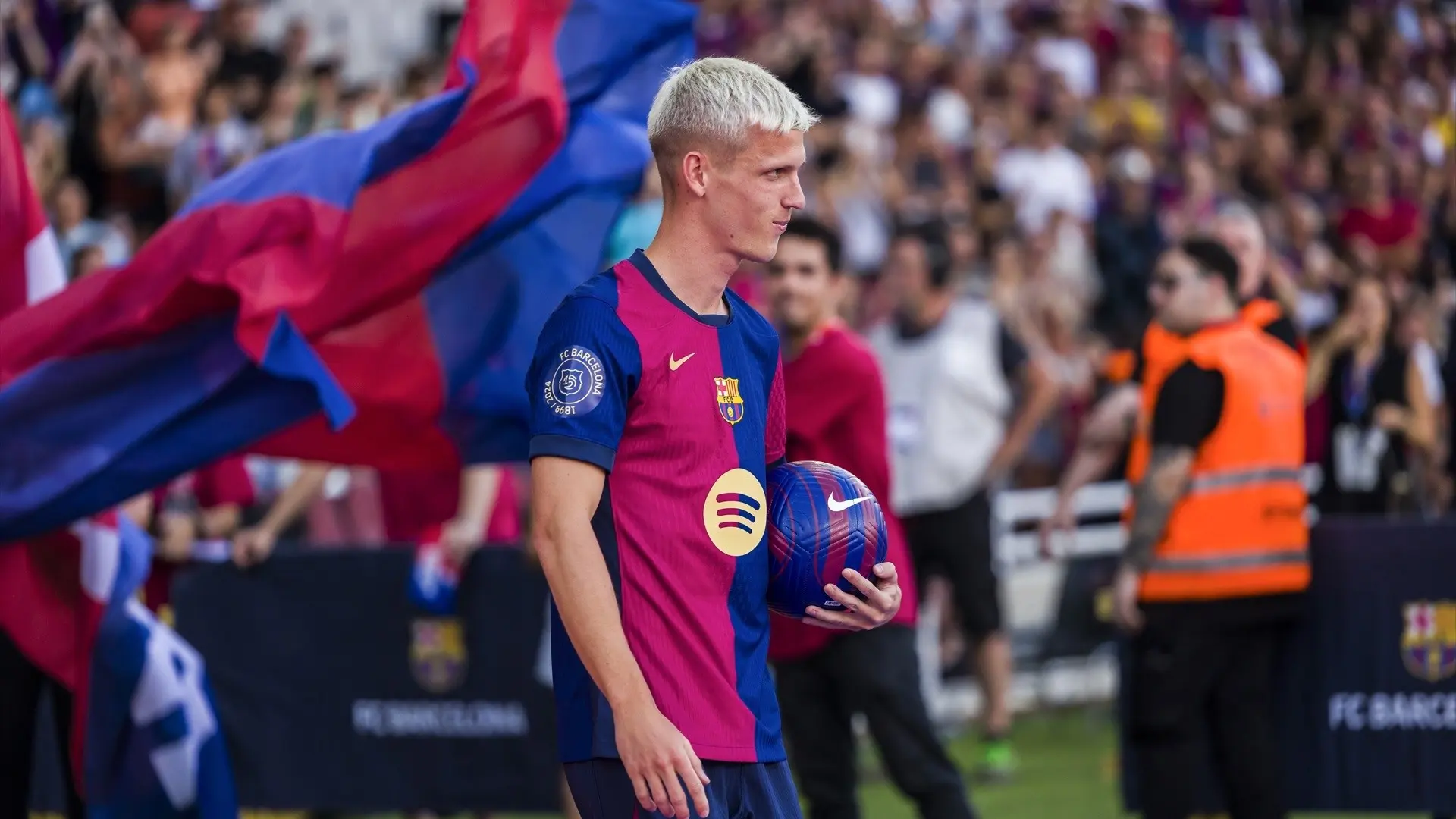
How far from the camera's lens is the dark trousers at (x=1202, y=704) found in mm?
7098

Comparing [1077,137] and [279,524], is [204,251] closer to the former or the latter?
[279,524]

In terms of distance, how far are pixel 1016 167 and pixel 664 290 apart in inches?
563

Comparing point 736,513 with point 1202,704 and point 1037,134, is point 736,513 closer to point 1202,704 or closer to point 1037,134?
point 1202,704

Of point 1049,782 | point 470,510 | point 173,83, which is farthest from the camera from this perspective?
point 173,83

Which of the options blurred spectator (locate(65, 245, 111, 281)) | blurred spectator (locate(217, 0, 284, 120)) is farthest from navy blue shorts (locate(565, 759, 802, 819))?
blurred spectator (locate(217, 0, 284, 120))

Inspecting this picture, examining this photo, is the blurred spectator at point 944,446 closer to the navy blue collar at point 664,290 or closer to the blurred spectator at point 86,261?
the blurred spectator at point 86,261

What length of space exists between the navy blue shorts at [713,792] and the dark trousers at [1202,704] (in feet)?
11.3

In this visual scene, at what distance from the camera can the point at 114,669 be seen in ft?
20.2

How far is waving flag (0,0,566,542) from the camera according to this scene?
5562mm

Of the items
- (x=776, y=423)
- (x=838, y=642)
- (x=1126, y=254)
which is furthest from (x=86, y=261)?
(x=1126, y=254)

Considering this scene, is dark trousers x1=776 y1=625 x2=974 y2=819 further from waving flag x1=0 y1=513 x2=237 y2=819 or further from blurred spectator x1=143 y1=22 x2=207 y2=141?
blurred spectator x1=143 y1=22 x2=207 y2=141

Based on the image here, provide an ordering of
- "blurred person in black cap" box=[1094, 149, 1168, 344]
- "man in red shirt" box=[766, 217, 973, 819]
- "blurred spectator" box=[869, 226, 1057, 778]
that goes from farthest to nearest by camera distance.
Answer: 1. "blurred person in black cap" box=[1094, 149, 1168, 344]
2. "blurred spectator" box=[869, 226, 1057, 778]
3. "man in red shirt" box=[766, 217, 973, 819]

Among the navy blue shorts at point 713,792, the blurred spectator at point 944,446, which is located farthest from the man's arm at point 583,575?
the blurred spectator at point 944,446

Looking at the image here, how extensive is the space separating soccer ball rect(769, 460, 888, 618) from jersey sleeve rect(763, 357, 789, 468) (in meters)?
0.04
